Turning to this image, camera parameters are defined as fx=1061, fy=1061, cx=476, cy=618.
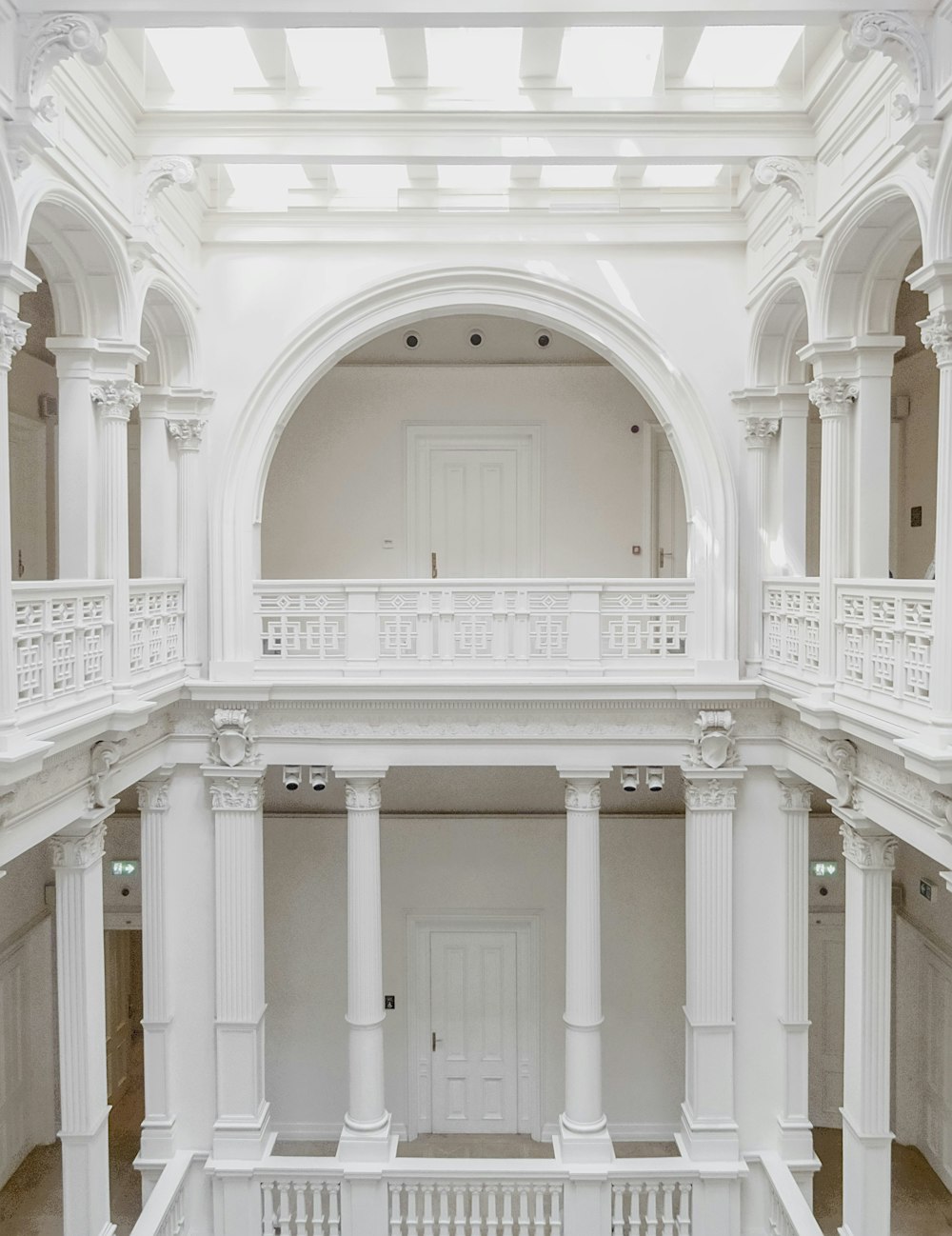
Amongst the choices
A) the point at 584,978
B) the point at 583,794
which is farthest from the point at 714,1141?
the point at 583,794

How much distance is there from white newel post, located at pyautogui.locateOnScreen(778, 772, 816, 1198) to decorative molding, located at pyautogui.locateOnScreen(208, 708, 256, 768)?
4.98m

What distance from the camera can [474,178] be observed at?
9719 millimetres

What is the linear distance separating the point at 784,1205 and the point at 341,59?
33.2 ft

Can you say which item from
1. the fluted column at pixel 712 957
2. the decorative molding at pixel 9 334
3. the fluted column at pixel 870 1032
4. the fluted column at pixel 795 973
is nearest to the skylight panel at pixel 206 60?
the decorative molding at pixel 9 334

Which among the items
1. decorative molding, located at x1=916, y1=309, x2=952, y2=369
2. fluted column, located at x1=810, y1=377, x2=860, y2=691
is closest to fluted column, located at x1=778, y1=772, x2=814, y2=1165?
fluted column, located at x1=810, y1=377, x2=860, y2=691

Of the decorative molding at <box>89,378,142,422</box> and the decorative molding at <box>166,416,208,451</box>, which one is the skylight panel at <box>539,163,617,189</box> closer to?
the decorative molding at <box>166,416,208,451</box>

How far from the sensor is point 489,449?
1292 cm

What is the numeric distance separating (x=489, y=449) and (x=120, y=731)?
6.42 metres

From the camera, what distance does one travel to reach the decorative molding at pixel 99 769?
7949 millimetres

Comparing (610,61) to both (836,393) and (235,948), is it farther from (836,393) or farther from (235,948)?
(235,948)

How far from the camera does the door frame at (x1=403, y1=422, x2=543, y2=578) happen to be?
1287 cm

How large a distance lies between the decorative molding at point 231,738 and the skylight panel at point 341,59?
212 inches

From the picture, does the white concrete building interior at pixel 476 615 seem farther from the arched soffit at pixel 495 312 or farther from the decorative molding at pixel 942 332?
the decorative molding at pixel 942 332

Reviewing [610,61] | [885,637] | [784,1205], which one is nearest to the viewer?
[885,637]
